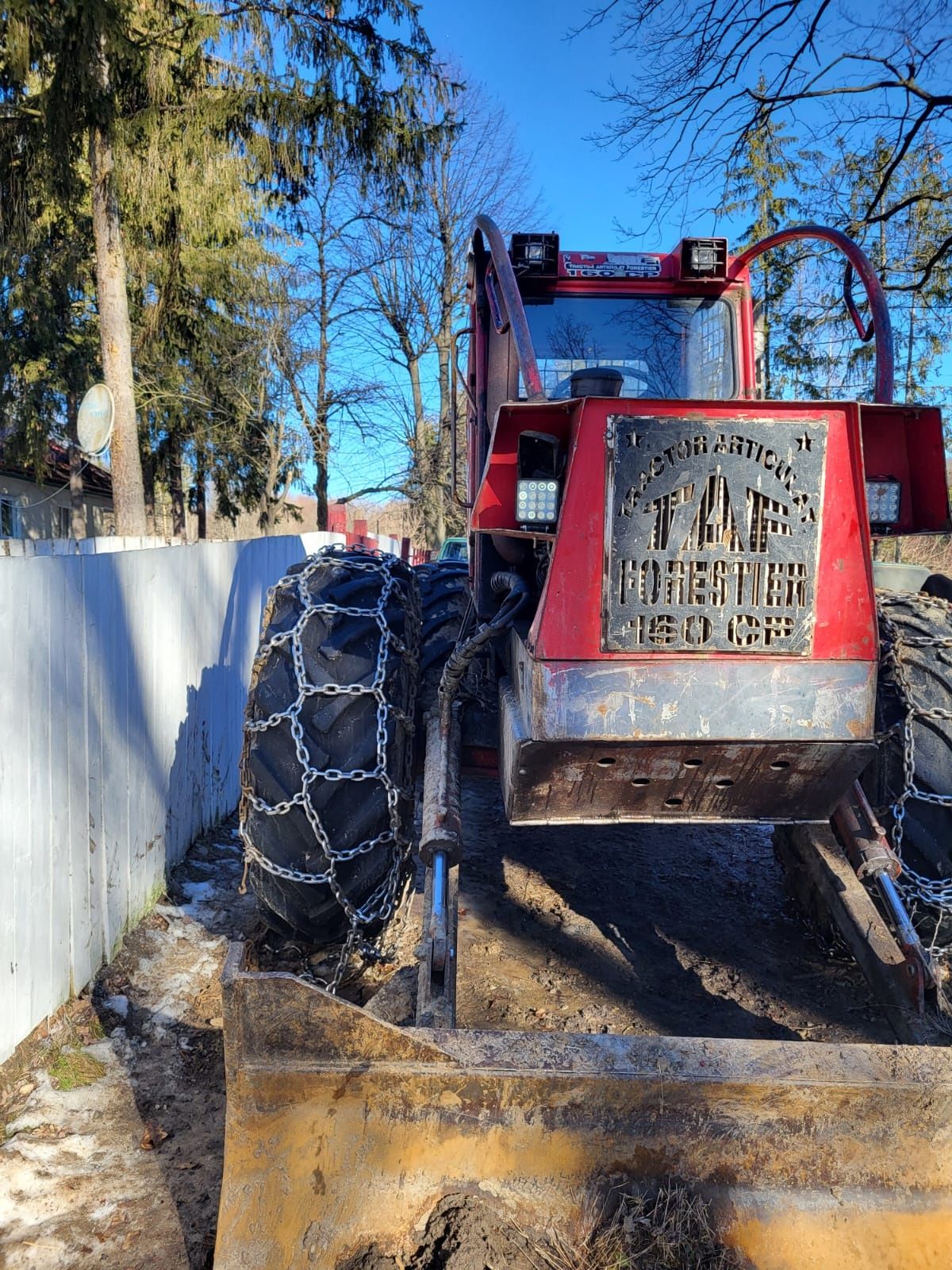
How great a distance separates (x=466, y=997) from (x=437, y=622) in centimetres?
151

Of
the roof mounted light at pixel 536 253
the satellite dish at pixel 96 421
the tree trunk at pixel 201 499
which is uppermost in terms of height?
the tree trunk at pixel 201 499

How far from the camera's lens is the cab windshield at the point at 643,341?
3527 mm

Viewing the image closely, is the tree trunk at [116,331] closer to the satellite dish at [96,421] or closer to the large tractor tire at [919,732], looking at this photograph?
the satellite dish at [96,421]

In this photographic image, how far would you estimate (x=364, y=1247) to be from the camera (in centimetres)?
179

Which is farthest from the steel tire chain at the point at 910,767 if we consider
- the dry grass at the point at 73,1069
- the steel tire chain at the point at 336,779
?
the dry grass at the point at 73,1069

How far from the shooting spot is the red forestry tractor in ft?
5.95

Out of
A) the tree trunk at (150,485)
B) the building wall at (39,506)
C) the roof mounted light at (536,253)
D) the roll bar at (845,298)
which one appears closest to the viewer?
the roll bar at (845,298)

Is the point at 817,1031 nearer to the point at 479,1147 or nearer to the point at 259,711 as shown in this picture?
the point at 479,1147

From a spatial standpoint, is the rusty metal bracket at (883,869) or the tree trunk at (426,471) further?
the tree trunk at (426,471)

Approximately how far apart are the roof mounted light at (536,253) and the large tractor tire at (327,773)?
1486 millimetres

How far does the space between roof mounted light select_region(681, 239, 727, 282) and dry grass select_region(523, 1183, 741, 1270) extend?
10.3 feet

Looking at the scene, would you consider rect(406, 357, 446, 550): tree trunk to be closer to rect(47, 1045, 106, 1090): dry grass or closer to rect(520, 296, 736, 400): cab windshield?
rect(520, 296, 736, 400): cab windshield

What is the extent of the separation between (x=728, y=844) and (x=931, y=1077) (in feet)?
9.85

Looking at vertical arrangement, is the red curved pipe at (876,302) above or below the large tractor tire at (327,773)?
above
